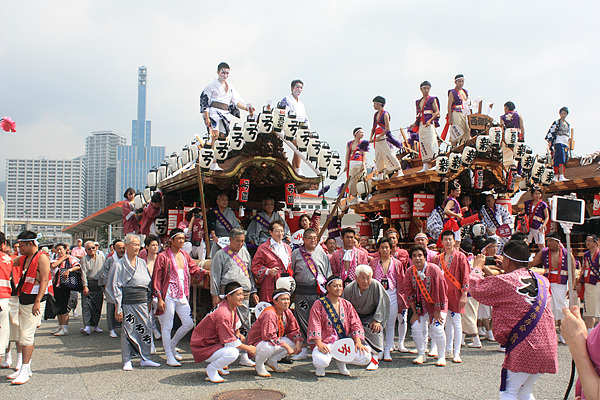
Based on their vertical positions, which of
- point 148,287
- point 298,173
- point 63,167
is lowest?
point 148,287

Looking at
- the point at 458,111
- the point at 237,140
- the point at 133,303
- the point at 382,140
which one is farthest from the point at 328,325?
the point at 458,111

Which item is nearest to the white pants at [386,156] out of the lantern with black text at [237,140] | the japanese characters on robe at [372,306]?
the lantern with black text at [237,140]

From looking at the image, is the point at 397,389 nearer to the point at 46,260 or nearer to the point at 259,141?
the point at 46,260

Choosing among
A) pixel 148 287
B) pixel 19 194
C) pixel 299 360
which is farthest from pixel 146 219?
pixel 19 194

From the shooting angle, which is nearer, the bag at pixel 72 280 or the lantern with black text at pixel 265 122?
the lantern with black text at pixel 265 122

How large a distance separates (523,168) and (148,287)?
940 cm

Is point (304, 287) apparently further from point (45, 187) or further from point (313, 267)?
point (45, 187)

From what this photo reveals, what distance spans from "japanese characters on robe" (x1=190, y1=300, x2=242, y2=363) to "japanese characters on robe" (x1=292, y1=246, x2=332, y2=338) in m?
1.44

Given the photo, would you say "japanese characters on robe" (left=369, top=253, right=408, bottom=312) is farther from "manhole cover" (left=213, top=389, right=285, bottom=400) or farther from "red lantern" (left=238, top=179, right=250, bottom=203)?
"red lantern" (left=238, top=179, right=250, bottom=203)

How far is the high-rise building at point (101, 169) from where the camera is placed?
146 metres

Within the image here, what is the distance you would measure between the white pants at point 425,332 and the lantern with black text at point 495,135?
6.31 m

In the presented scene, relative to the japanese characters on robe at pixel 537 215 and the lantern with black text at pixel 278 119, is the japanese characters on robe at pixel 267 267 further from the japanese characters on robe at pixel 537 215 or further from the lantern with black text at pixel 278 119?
the japanese characters on robe at pixel 537 215

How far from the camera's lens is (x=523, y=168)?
12.3 m

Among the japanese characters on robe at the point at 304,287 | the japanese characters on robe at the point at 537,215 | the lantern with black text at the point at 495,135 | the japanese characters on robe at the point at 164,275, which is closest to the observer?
the japanese characters on robe at the point at 164,275
